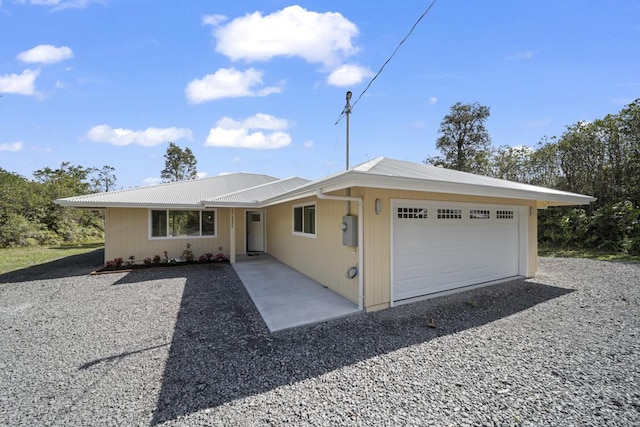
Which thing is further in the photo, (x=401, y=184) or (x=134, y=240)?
(x=134, y=240)

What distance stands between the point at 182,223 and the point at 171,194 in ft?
4.21

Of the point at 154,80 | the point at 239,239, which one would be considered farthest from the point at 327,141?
the point at 239,239

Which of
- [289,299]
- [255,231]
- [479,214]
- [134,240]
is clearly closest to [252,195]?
[255,231]

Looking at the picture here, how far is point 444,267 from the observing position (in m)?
6.01

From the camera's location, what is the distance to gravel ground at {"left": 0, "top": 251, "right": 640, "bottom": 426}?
240cm

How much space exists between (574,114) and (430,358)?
601 inches

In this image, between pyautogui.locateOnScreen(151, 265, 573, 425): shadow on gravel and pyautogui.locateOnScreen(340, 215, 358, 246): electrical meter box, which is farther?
pyautogui.locateOnScreen(340, 215, 358, 246): electrical meter box

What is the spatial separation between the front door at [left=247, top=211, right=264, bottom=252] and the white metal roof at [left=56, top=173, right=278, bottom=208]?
63.7 inches

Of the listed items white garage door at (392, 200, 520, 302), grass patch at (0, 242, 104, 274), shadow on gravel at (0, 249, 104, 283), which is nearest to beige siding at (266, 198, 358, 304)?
white garage door at (392, 200, 520, 302)

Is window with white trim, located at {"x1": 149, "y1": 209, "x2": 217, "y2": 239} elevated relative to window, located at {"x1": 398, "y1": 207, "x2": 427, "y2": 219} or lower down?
lower down

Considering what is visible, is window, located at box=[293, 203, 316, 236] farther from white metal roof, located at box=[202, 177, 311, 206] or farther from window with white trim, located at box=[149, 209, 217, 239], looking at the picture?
window with white trim, located at box=[149, 209, 217, 239]

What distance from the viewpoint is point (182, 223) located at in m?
10.5

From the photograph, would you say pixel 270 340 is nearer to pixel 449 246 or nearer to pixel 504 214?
pixel 449 246

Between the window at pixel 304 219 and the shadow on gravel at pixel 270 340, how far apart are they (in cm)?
250
